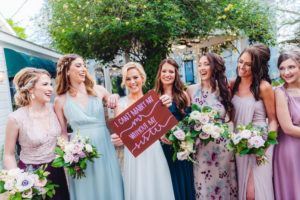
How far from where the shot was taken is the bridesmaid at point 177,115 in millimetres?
3443

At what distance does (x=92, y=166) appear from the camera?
3084 millimetres

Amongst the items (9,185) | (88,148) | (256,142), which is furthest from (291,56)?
(9,185)

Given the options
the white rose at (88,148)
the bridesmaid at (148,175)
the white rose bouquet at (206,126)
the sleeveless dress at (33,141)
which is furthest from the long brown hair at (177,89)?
the sleeveless dress at (33,141)

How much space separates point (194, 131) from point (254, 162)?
0.70 metres

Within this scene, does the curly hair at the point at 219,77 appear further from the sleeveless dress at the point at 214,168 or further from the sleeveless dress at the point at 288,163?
the sleeveless dress at the point at 288,163

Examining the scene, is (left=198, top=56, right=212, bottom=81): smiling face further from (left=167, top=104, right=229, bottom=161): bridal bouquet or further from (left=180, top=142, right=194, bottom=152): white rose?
(left=180, top=142, right=194, bottom=152): white rose

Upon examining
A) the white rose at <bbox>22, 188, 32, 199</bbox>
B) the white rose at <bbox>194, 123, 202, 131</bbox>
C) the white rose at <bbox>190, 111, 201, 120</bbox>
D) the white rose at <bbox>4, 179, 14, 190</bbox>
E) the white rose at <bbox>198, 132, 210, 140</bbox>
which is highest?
the white rose at <bbox>190, 111, 201, 120</bbox>

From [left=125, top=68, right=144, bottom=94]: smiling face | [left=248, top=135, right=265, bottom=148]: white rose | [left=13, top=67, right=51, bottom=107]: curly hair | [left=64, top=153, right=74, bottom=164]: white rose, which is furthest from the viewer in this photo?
[left=125, top=68, right=144, bottom=94]: smiling face

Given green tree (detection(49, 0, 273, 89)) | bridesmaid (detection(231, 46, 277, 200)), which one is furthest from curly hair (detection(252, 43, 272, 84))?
green tree (detection(49, 0, 273, 89))

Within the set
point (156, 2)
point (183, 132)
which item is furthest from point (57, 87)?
point (156, 2)

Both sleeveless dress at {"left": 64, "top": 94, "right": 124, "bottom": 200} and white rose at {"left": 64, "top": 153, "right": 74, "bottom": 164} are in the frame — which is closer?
white rose at {"left": 64, "top": 153, "right": 74, "bottom": 164}

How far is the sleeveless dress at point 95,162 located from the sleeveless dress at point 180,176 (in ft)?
2.04

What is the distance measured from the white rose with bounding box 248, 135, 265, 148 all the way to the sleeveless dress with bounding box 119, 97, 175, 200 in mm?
922

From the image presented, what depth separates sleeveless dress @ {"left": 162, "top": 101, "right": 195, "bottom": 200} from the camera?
3.43 m
